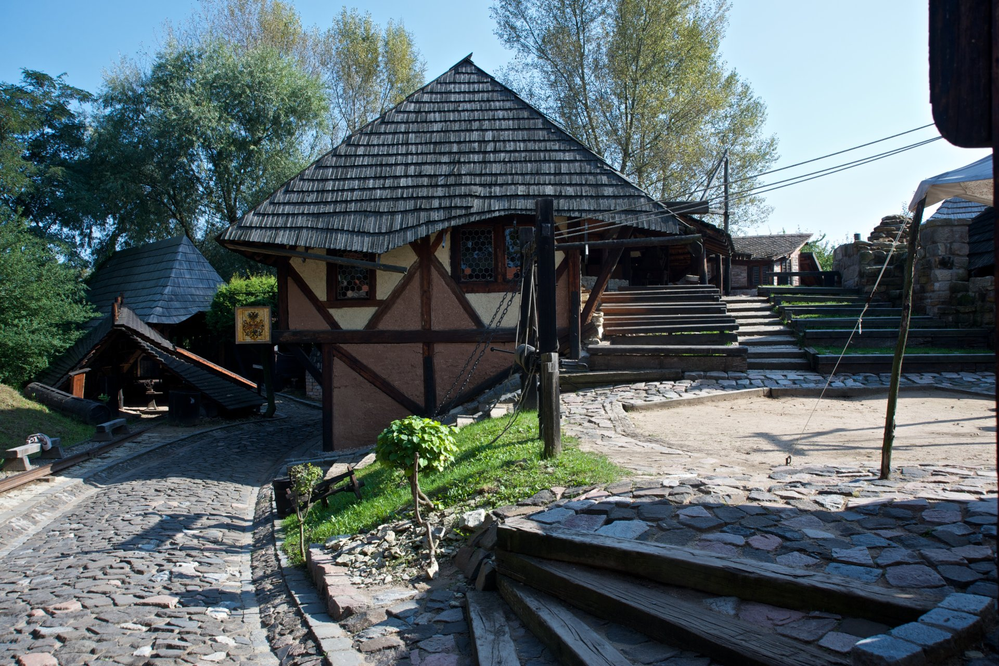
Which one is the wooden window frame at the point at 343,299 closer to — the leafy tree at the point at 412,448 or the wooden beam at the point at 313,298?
the wooden beam at the point at 313,298

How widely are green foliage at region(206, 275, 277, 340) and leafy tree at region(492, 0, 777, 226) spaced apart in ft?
38.6

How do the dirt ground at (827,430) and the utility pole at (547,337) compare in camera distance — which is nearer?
the dirt ground at (827,430)

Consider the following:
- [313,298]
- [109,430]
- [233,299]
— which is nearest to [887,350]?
[313,298]

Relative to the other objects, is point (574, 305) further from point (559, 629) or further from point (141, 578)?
point (559, 629)

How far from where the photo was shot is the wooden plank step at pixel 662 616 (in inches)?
111

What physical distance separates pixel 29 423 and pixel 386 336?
7624mm

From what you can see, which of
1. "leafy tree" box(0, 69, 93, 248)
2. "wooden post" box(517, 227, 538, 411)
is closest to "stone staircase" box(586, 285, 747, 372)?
"wooden post" box(517, 227, 538, 411)

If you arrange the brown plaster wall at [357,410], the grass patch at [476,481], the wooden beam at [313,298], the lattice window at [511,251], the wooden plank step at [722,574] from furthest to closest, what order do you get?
the wooden beam at [313,298] → the brown plaster wall at [357,410] → the lattice window at [511,251] → the grass patch at [476,481] → the wooden plank step at [722,574]

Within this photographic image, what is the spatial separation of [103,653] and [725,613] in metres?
4.13

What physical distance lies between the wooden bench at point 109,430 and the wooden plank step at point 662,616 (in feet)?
39.0

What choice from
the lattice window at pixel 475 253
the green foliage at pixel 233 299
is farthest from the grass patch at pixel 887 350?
the green foliage at pixel 233 299

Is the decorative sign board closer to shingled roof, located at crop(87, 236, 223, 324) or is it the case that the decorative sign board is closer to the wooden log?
the wooden log

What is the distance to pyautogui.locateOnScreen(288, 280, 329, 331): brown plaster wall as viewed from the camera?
40.0 ft

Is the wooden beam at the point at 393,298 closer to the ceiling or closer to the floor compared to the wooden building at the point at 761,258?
closer to the floor
